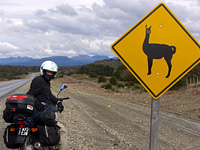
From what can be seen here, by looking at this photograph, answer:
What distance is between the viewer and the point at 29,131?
10.1 feet

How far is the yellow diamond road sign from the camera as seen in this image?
2.63 metres

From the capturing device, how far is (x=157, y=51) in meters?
2.64

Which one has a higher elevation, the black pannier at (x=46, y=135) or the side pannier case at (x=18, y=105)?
the side pannier case at (x=18, y=105)

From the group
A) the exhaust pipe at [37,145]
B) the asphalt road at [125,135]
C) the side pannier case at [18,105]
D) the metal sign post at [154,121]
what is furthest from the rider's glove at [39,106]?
the metal sign post at [154,121]

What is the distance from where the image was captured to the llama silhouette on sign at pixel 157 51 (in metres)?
2.62

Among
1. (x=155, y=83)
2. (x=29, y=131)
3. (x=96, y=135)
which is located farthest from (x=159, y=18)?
(x=96, y=135)

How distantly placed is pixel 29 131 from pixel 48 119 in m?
0.30

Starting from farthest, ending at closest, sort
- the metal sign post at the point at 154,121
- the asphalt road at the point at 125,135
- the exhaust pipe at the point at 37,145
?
1. the asphalt road at the point at 125,135
2. the exhaust pipe at the point at 37,145
3. the metal sign post at the point at 154,121

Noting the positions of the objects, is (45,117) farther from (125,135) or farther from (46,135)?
(125,135)

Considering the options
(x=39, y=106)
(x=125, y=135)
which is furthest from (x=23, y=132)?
(x=125, y=135)

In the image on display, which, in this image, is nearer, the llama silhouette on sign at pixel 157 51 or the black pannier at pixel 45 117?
the llama silhouette on sign at pixel 157 51

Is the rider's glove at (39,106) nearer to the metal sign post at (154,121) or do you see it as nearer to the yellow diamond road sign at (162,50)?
the yellow diamond road sign at (162,50)

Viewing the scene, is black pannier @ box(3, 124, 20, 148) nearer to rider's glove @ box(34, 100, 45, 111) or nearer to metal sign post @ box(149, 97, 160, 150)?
rider's glove @ box(34, 100, 45, 111)

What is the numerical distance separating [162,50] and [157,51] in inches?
2.3
